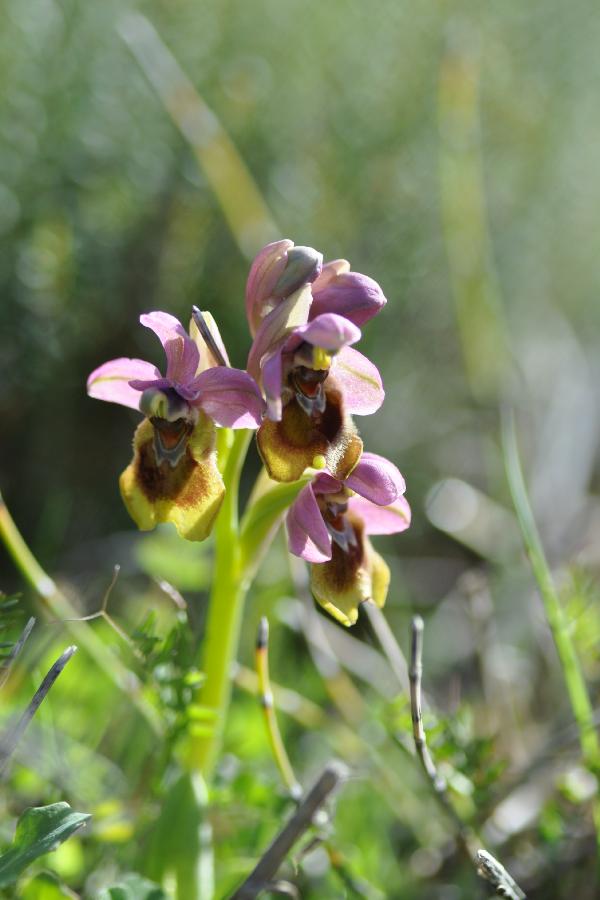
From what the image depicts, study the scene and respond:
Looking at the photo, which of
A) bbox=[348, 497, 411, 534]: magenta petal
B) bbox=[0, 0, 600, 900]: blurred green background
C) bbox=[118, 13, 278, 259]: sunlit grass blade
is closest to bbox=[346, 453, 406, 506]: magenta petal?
bbox=[348, 497, 411, 534]: magenta petal

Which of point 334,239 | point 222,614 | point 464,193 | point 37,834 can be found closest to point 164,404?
point 222,614

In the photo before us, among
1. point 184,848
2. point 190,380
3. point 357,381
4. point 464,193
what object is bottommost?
point 184,848

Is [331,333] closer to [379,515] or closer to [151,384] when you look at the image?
[151,384]

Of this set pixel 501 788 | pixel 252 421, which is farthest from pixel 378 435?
pixel 252 421

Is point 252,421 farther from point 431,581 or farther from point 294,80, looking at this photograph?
point 294,80

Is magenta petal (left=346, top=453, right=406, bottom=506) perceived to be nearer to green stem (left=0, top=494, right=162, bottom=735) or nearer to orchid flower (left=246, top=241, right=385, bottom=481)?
orchid flower (left=246, top=241, right=385, bottom=481)
